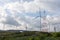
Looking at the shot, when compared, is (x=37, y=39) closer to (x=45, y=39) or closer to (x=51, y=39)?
(x=45, y=39)

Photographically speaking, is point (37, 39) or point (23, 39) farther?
point (23, 39)

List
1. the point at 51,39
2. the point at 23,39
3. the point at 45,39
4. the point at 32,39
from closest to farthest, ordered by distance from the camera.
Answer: the point at 51,39, the point at 45,39, the point at 32,39, the point at 23,39

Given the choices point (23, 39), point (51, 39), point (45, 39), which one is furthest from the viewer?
point (23, 39)

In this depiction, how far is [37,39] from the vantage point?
56.9 m

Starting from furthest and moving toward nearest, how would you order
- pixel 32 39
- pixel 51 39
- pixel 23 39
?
pixel 23 39
pixel 32 39
pixel 51 39

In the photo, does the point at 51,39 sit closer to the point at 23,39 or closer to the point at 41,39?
the point at 41,39

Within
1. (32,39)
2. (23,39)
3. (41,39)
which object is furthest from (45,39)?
(23,39)

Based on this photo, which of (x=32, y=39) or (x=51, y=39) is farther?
(x=32, y=39)

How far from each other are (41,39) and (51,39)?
204 inches

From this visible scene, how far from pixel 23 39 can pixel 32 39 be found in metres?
4.72

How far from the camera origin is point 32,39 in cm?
5894

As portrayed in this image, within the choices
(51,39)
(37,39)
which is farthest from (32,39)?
(51,39)

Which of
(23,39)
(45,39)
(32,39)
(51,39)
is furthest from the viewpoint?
(23,39)

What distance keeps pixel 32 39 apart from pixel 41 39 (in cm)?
380
